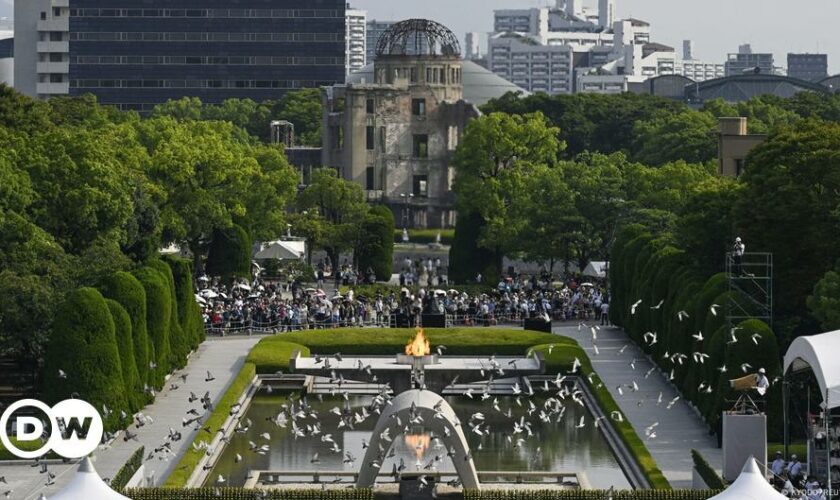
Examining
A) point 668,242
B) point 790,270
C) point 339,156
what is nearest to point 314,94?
point 339,156

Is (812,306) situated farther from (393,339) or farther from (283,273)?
(283,273)

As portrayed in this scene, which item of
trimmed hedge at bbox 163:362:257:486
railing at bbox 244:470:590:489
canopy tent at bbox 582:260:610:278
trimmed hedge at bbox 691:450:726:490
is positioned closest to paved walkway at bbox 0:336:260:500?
trimmed hedge at bbox 163:362:257:486

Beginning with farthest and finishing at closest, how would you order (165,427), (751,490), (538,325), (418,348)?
(538,325) < (418,348) < (165,427) < (751,490)

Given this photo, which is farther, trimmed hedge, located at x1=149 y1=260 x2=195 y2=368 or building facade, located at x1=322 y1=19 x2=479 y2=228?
building facade, located at x1=322 y1=19 x2=479 y2=228

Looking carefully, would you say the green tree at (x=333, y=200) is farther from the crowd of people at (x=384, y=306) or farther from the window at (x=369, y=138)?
the window at (x=369, y=138)

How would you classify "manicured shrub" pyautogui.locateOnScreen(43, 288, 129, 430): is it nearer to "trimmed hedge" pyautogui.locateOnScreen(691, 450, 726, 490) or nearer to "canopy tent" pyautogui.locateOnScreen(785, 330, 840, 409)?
"trimmed hedge" pyautogui.locateOnScreen(691, 450, 726, 490)

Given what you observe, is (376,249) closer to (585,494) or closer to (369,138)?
(369,138)

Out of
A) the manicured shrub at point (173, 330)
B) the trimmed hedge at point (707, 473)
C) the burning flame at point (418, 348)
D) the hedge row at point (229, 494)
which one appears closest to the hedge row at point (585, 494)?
the trimmed hedge at point (707, 473)

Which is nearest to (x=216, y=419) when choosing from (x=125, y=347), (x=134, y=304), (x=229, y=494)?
(x=125, y=347)
